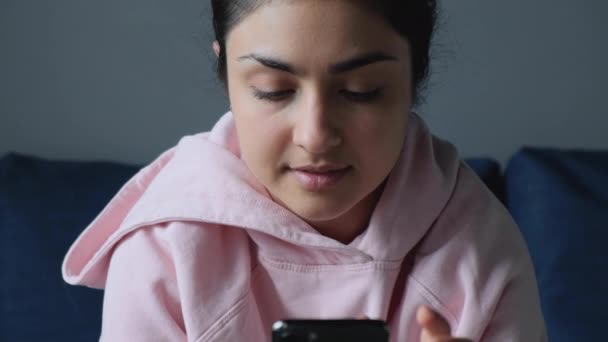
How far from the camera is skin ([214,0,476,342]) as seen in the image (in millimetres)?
747

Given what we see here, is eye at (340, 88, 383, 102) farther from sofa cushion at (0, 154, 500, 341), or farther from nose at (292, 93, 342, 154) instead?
sofa cushion at (0, 154, 500, 341)

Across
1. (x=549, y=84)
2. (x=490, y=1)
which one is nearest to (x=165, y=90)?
(x=490, y=1)

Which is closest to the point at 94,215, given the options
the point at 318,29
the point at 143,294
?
the point at 143,294

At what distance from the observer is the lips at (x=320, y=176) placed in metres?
0.79

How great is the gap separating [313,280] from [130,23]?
3.05ft

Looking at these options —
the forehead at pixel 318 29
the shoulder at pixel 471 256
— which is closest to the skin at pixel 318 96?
the forehead at pixel 318 29

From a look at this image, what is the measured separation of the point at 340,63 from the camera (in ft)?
2.46

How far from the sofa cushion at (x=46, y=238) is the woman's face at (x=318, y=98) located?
0.65m

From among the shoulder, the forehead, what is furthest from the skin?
the shoulder

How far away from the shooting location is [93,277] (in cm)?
100

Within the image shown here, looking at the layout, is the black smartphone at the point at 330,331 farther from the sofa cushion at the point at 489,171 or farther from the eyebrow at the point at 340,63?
the sofa cushion at the point at 489,171

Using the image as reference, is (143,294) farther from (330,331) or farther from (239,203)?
(330,331)

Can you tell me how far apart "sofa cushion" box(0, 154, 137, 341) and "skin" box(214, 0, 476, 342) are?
25.7 inches

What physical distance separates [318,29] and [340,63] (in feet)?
0.11
